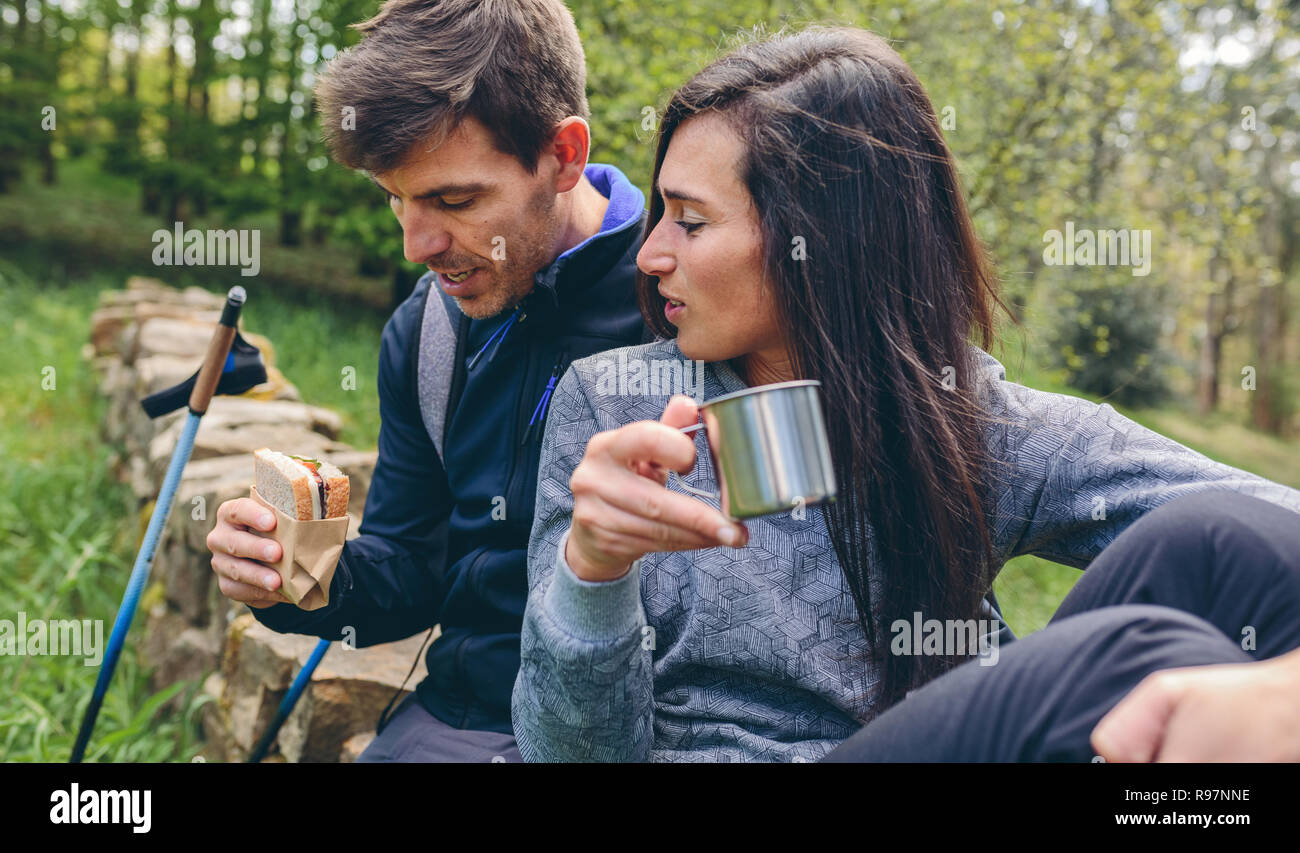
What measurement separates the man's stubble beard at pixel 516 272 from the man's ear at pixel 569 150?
0.34 feet

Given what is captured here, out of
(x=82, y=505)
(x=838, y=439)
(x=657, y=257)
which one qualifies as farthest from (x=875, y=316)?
(x=82, y=505)

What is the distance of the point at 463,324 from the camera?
2201 mm

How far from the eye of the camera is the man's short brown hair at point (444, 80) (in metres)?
2.09

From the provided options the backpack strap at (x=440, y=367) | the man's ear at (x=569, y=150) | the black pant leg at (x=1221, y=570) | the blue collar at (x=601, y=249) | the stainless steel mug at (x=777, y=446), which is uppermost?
the man's ear at (x=569, y=150)

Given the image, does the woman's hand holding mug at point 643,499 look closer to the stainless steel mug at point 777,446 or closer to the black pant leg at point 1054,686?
the stainless steel mug at point 777,446

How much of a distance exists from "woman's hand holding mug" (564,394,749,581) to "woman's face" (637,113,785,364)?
501 mm

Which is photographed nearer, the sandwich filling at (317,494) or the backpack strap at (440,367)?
the sandwich filling at (317,494)

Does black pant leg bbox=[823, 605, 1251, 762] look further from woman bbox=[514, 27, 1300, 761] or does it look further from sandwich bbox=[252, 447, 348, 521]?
sandwich bbox=[252, 447, 348, 521]

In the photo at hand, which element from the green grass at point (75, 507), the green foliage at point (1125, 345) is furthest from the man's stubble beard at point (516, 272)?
the green foliage at point (1125, 345)

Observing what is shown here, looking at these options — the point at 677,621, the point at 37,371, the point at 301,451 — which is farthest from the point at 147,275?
the point at 677,621

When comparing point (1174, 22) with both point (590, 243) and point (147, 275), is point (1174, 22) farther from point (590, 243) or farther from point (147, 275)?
point (147, 275)

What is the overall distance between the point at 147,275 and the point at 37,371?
5.76m

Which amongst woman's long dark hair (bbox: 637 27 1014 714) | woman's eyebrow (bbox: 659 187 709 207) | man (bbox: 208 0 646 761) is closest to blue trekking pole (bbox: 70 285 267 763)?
man (bbox: 208 0 646 761)

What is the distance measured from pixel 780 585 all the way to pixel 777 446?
63 cm
